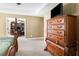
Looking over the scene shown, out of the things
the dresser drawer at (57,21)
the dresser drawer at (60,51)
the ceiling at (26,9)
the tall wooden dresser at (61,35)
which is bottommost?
the dresser drawer at (60,51)

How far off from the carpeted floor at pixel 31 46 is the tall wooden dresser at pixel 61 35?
0.14 m

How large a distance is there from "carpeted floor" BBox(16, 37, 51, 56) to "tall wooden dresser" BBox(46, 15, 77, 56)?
138 millimetres

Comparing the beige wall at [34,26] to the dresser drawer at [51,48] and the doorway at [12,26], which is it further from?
the dresser drawer at [51,48]

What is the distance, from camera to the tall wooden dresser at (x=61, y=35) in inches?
90.4

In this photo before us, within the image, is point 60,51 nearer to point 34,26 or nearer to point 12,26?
point 34,26

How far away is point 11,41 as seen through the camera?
2156 mm

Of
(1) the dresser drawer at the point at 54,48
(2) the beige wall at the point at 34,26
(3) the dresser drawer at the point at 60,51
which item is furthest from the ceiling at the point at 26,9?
(3) the dresser drawer at the point at 60,51

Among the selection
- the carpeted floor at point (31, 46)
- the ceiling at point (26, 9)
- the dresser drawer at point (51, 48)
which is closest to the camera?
the ceiling at point (26, 9)

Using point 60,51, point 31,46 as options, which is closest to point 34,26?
point 31,46

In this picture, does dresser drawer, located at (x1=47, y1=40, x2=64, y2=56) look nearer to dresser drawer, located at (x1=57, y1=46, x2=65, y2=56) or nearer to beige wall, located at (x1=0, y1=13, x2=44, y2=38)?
dresser drawer, located at (x1=57, y1=46, x2=65, y2=56)

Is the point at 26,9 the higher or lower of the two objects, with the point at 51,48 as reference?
higher

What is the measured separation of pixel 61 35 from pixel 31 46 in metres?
0.65

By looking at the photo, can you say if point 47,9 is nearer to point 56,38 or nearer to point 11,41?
point 56,38

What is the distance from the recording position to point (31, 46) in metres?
2.51
